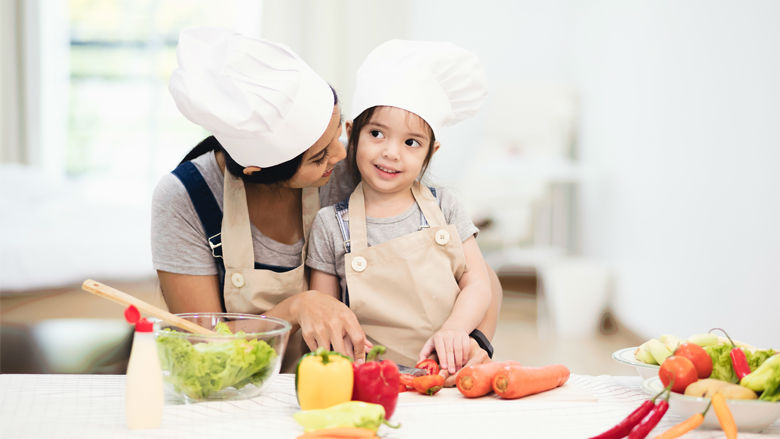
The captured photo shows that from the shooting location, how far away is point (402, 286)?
5.56ft

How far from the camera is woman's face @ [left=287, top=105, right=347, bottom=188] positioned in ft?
5.20

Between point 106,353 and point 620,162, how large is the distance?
3.25 metres

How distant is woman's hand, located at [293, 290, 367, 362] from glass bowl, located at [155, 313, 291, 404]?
Result: 0.75 feet

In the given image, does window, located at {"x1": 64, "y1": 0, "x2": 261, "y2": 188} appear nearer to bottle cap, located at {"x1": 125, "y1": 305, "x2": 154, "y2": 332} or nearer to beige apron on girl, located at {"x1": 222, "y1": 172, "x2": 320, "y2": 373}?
beige apron on girl, located at {"x1": 222, "y1": 172, "x2": 320, "y2": 373}

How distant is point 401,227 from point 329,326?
379mm

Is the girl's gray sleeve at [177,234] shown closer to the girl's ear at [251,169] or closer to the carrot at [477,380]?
the girl's ear at [251,169]

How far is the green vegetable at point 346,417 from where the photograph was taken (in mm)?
1036

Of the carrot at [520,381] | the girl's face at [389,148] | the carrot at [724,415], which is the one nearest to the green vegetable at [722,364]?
the carrot at [724,415]

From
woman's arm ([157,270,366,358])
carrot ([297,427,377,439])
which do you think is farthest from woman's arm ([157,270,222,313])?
carrot ([297,427,377,439])

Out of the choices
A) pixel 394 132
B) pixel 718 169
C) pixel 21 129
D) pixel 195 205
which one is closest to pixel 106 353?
pixel 195 205

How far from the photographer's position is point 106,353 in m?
3.00

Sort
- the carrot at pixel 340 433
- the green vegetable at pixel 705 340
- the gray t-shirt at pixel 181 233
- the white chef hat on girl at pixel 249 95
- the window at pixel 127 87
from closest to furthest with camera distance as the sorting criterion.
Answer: the carrot at pixel 340 433, the green vegetable at pixel 705 340, the white chef hat on girl at pixel 249 95, the gray t-shirt at pixel 181 233, the window at pixel 127 87

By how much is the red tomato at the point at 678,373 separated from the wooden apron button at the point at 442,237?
669mm

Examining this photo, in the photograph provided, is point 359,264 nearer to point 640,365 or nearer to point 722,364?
point 640,365
